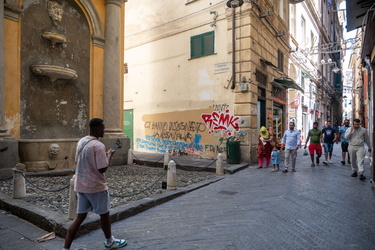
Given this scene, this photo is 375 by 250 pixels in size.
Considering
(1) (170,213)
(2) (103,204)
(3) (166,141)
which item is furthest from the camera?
(3) (166,141)

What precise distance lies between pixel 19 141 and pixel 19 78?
181 cm

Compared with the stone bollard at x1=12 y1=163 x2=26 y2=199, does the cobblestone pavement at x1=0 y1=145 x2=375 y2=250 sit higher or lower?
lower

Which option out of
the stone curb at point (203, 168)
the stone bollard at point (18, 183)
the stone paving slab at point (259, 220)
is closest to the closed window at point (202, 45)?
the stone curb at point (203, 168)

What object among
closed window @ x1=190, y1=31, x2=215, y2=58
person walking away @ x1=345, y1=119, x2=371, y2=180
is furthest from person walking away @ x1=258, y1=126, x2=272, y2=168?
closed window @ x1=190, y1=31, x2=215, y2=58

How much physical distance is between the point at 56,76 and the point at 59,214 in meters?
5.63

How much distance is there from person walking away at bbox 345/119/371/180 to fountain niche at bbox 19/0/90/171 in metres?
8.60

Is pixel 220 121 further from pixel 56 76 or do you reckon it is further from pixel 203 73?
pixel 56 76

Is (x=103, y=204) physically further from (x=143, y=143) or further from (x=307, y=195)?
(x=143, y=143)

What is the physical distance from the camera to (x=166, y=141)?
45.6 ft

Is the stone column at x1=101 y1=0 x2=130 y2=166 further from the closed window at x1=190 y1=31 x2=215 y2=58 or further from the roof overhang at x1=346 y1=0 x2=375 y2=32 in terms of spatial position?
the roof overhang at x1=346 y1=0 x2=375 y2=32

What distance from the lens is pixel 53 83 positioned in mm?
8773

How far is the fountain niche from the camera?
8055 millimetres

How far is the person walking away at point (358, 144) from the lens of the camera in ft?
24.8

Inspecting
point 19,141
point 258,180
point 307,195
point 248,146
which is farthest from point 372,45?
point 19,141
